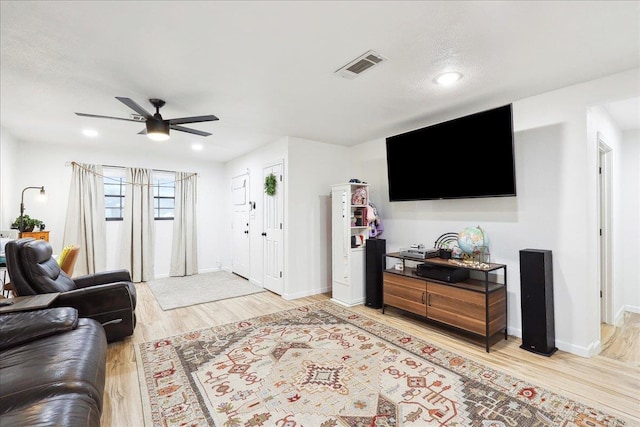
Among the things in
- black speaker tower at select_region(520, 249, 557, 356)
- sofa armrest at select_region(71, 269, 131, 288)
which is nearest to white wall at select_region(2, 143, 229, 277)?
sofa armrest at select_region(71, 269, 131, 288)

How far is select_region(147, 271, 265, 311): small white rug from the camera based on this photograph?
4.33 m

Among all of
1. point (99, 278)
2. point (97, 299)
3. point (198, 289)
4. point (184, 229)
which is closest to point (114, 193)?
point (184, 229)

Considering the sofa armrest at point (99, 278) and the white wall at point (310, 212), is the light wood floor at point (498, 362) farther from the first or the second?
the white wall at point (310, 212)

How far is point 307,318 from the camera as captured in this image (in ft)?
11.7

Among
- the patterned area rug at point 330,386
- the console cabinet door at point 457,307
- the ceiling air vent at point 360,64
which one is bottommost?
the patterned area rug at point 330,386

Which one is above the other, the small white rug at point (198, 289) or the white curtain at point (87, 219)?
the white curtain at point (87, 219)

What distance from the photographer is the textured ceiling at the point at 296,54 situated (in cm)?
169

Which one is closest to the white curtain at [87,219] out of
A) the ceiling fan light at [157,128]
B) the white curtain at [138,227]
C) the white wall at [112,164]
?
the white wall at [112,164]

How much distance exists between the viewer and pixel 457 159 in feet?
10.4

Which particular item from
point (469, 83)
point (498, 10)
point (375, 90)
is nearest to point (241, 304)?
point (375, 90)

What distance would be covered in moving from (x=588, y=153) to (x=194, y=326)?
4.27m

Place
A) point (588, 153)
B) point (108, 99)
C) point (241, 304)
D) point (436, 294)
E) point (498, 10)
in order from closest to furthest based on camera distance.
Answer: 1. point (498, 10)
2. point (588, 153)
3. point (108, 99)
4. point (436, 294)
5. point (241, 304)

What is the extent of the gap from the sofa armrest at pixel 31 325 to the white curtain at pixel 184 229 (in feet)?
12.8

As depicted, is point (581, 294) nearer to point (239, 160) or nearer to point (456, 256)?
point (456, 256)
